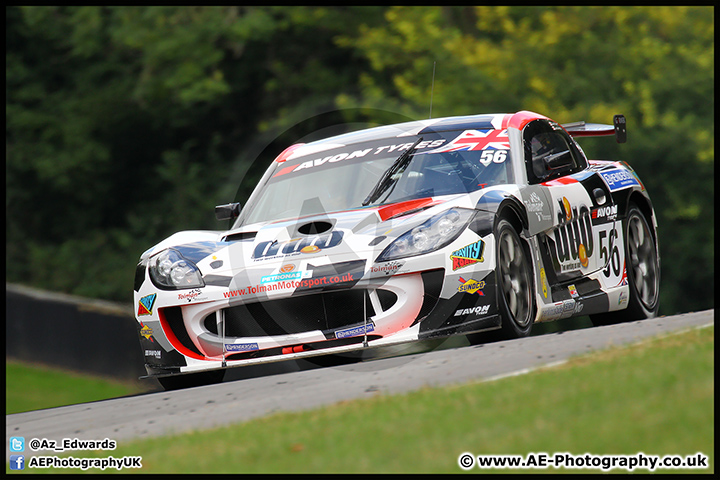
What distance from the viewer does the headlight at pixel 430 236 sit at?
555 centimetres

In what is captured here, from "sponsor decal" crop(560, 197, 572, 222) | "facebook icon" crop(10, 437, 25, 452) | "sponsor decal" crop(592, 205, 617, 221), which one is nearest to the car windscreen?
"sponsor decal" crop(560, 197, 572, 222)

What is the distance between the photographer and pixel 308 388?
500 cm

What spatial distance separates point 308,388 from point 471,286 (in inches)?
45.6

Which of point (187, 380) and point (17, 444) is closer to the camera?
point (17, 444)

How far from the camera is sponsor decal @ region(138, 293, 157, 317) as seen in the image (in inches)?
240

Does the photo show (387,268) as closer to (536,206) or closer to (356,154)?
(536,206)

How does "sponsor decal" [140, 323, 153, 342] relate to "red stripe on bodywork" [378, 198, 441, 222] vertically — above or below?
below

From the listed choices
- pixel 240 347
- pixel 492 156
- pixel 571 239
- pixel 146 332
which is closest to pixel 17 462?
pixel 240 347

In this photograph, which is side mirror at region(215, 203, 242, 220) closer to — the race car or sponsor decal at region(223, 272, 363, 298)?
the race car

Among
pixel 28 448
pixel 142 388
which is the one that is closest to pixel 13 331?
pixel 142 388

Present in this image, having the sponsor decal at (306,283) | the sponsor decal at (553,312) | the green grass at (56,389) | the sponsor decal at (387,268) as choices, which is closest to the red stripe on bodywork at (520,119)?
the sponsor decal at (553,312)

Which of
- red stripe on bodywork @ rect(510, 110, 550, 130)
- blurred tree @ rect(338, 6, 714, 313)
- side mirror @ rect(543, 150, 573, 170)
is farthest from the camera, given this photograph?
blurred tree @ rect(338, 6, 714, 313)

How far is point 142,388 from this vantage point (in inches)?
558

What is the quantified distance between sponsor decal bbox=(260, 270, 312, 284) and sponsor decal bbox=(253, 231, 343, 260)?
0.16m
